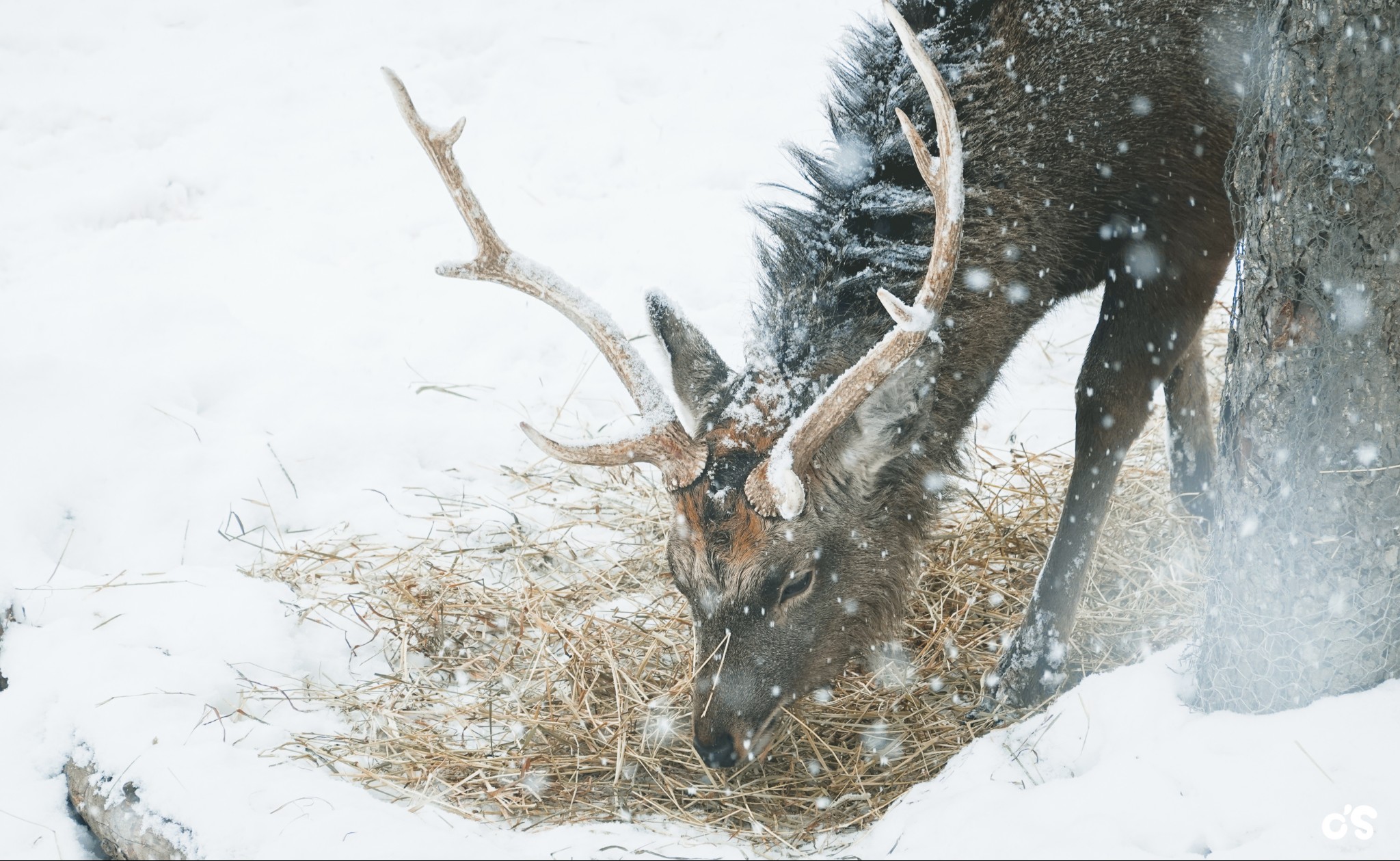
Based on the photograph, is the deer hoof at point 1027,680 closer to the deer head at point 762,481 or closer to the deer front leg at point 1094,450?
the deer front leg at point 1094,450

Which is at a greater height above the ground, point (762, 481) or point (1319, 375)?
point (1319, 375)

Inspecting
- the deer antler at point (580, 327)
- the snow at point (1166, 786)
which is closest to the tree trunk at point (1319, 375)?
the snow at point (1166, 786)

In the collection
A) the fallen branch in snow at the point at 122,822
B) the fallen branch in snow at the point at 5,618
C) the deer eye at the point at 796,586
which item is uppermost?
the deer eye at the point at 796,586

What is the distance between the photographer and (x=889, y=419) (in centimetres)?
338

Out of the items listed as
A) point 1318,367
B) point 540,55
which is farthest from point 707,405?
point 540,55

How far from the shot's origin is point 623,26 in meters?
9.03

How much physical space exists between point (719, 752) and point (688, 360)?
1269 millimetres

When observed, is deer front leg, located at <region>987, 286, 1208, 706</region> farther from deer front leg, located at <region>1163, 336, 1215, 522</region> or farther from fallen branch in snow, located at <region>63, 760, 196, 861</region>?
fallen branch in snow, located at <region>63, 760, 196, 861</region>

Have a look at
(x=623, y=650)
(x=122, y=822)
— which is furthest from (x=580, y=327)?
(x=122, y=822)

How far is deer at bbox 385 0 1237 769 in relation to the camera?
10.9 feet

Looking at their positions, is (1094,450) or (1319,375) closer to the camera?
(1319,375)

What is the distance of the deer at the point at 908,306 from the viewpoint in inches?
131

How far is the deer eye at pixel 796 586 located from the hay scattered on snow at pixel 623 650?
45cm

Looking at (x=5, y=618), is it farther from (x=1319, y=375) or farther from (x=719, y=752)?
(x=1319, y=375)
